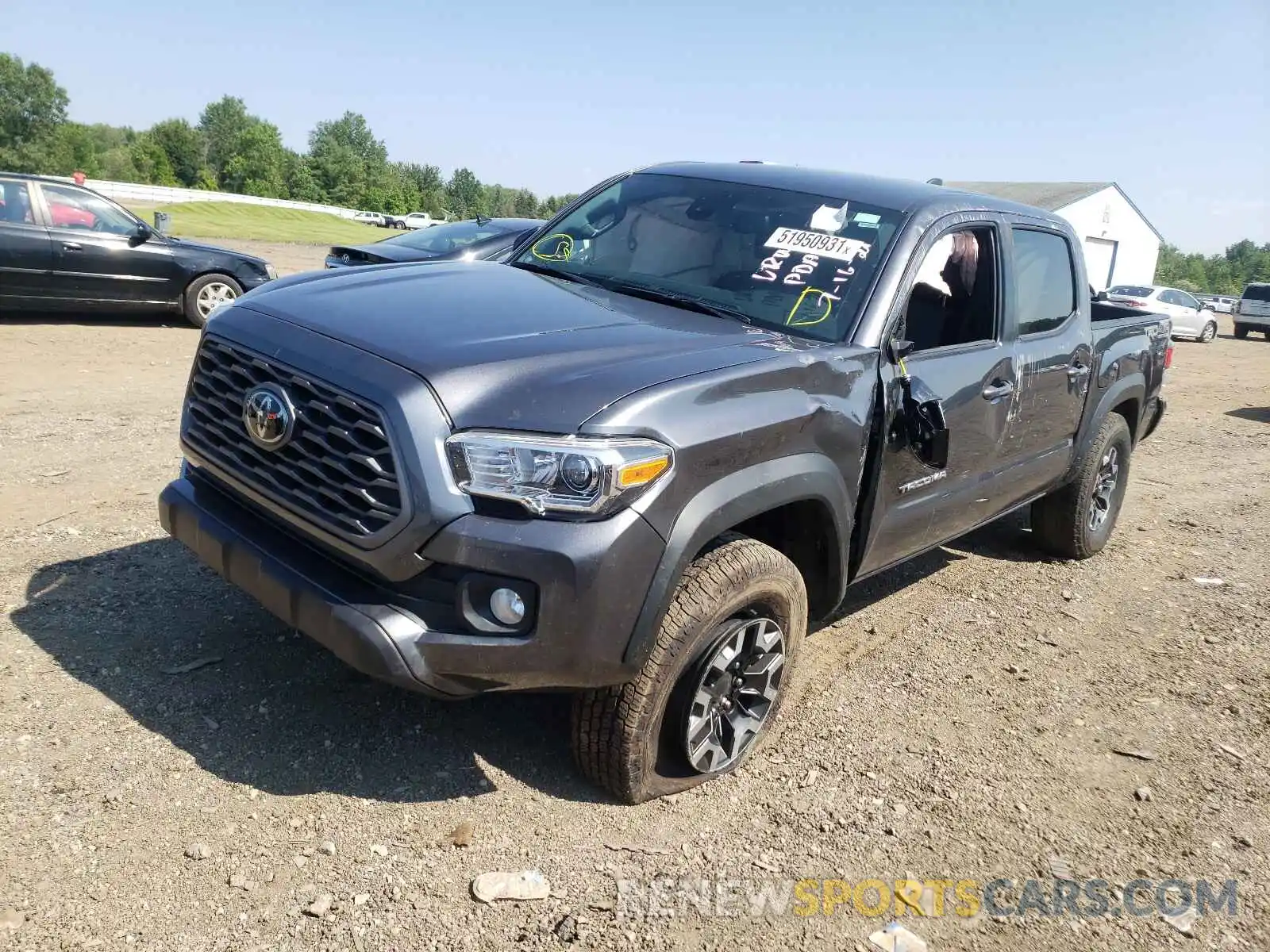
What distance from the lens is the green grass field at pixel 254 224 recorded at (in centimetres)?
3506

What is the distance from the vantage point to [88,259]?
1062cm

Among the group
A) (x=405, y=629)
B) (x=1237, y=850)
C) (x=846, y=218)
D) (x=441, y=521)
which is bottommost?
(x=1237, y=850)

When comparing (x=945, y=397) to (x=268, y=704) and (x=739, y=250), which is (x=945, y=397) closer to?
(x=739, y=250)

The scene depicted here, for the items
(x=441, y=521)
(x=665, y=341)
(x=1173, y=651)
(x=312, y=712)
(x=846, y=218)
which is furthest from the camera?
(x=1173, y=651)

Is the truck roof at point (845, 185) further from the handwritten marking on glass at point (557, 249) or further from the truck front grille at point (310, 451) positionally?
the truck front grille at point (310, 451)

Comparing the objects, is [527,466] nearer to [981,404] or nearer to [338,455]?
[338,455]

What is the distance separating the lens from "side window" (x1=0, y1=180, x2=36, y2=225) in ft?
33.4

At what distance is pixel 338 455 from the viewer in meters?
2.76

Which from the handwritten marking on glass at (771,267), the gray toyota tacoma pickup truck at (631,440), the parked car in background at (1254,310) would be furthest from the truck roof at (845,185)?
the parked car in background at (1254,310)

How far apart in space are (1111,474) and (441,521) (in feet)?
16.5

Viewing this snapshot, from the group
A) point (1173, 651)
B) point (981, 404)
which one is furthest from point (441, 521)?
point (1173, 651)

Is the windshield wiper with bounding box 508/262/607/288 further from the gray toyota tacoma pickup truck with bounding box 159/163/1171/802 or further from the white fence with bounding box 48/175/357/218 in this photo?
the white fence with bounding box 48/175/357/218

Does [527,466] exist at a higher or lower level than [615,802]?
higher

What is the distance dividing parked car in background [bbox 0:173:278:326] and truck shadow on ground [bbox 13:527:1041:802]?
23.5 feet
